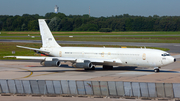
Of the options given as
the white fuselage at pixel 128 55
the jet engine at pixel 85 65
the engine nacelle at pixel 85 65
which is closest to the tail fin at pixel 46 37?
the white fuselage at pixel 128 55

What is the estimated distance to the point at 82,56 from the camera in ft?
163

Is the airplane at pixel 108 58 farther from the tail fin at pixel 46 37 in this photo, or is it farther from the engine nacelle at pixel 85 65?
the tail fin at pixel 46 37

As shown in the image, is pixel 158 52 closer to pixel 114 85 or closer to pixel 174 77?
pixel 174 77

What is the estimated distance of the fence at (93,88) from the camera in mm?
25719

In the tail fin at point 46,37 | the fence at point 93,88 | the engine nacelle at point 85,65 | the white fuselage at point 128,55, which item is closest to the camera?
the fence at point 93,88

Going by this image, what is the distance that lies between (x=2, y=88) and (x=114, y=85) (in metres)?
12.1

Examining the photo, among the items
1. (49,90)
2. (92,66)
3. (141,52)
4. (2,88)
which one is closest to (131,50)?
(141,52)

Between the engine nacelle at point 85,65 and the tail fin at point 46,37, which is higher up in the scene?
the tail fin at point 46,37

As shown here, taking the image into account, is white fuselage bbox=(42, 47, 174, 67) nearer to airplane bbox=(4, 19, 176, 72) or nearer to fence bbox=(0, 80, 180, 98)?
airplane bbox=(4, 19, 176, 72)

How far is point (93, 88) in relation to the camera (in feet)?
89.2

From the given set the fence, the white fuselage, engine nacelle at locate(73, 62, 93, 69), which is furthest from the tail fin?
the fence

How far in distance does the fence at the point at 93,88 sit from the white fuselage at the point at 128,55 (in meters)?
17.6

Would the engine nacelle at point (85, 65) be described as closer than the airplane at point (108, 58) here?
No

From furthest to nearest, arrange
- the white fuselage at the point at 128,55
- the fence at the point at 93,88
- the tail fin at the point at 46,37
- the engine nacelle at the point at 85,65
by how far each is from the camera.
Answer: the tail fin at the point at 46,37
the engine nacelle at the point at 85,65
the white fuselage at the point at 128,55
the fence at the point at 93,88
